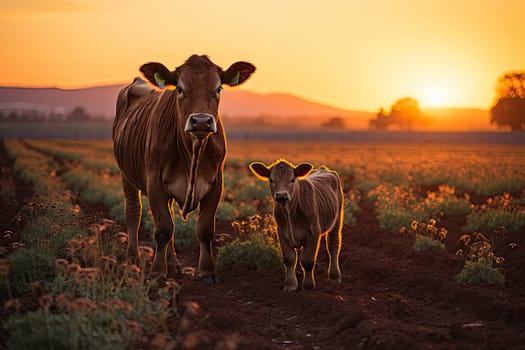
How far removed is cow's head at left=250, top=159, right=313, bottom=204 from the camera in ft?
25.5

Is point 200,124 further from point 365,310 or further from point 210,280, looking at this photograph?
point 365,310

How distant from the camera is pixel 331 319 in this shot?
702cm

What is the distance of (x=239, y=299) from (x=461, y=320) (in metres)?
2.63

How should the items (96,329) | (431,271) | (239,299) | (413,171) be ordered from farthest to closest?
(413,171)
(431,271)
(239,299)
(96,329)

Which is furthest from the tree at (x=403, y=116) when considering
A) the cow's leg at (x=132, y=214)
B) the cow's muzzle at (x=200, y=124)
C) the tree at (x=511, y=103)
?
the cow's muzzle at (x=200, y=124)

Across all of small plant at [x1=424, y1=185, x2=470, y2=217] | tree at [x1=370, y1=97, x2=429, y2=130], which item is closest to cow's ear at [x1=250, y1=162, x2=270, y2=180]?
small plant at [x1=424, y1=185, x2=470, y2=217]

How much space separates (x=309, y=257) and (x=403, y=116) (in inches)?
4379

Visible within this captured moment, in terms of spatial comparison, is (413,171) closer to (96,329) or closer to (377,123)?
(96,329)

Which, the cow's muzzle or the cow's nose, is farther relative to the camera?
the cow's nose

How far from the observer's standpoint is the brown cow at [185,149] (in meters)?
7.68

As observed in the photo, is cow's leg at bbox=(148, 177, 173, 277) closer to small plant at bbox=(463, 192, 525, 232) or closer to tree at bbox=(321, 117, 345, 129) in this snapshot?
small plant at bbox=(463, 192, 525, 232)

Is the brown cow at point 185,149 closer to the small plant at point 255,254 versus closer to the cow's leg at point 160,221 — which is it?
the cow's leg at point 160,221

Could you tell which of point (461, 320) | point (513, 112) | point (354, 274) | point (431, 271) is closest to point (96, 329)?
point (461, 320)

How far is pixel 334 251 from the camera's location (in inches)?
364
